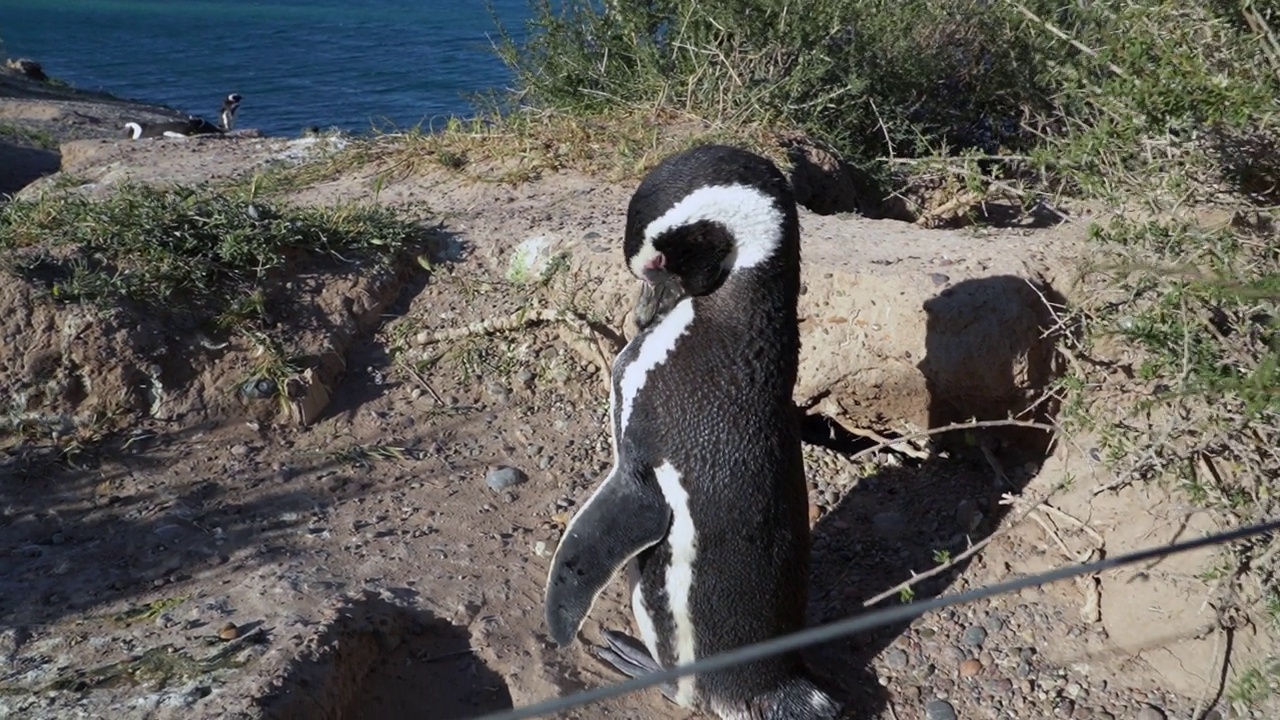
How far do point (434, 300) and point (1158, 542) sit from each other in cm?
210

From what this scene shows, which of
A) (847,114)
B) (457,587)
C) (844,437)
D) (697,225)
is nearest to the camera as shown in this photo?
(697,225)

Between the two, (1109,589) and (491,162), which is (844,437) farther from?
(491,162)

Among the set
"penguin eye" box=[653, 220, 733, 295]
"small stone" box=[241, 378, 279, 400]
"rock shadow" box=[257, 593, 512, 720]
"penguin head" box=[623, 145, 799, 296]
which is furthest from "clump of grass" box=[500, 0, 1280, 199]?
"rock shadow" box=[257, 593, 512, 720]

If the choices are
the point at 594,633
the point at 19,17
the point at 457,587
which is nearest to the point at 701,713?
the point at 594,633

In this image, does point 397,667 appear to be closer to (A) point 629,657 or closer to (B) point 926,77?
(A) point 629,657

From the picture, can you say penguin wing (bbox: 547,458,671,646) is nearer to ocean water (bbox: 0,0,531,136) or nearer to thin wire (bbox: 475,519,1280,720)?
thin wire (bbox: 475,519,1280,720)

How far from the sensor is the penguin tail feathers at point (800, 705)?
2438 millimetres

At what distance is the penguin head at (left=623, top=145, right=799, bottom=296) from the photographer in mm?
2232

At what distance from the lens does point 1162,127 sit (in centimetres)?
277

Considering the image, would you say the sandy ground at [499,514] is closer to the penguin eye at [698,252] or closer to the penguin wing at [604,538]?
the penguin wing at [604,538]

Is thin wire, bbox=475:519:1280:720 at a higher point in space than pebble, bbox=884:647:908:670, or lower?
higher

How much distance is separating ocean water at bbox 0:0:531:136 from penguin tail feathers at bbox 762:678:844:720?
23.3ft

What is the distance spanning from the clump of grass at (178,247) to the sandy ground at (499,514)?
94mm

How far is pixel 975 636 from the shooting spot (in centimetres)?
270
